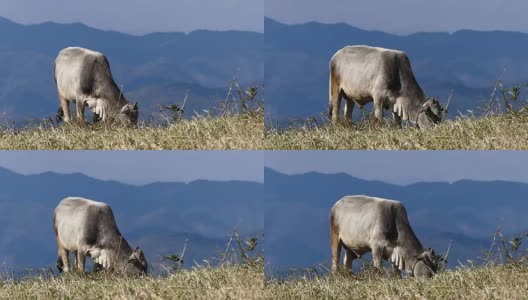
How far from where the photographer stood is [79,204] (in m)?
14.3

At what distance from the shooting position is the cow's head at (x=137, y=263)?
1330 centimetres

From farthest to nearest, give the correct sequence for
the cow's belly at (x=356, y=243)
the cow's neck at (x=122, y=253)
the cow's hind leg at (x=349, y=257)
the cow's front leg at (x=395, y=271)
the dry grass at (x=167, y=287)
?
the cow's belly at (x=356, y=243), the cow's hind leg at (x=349, y=257), the cow's neck at (x=122, y=253), the cow's front leg at (x=395, y=271), the dry grass at (x=167, y=287)

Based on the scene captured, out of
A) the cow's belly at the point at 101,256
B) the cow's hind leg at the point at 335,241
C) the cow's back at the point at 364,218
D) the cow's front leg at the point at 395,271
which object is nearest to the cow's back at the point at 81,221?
the cow's belly at the point at 101,256

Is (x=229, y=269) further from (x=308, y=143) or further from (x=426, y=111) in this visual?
(x=426, y=111)

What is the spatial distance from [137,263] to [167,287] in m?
1.62

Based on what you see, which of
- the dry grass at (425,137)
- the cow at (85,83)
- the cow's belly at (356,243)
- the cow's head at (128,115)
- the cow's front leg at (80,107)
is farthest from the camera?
the cow at (85,83)

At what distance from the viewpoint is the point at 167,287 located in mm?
11852

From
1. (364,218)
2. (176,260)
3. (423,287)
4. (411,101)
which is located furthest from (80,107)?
(423,287)

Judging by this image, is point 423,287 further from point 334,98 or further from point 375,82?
point 375,82

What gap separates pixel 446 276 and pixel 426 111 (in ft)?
8.63

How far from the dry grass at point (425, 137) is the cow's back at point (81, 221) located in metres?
2.16

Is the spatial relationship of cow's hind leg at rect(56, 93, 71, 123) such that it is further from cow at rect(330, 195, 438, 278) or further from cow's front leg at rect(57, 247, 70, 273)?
cow at rect(330, 195, 438, 278)

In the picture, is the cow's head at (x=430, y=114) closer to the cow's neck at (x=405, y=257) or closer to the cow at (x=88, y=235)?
the cow's neck at (x=405, y=257)

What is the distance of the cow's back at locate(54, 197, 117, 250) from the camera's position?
14055mm
